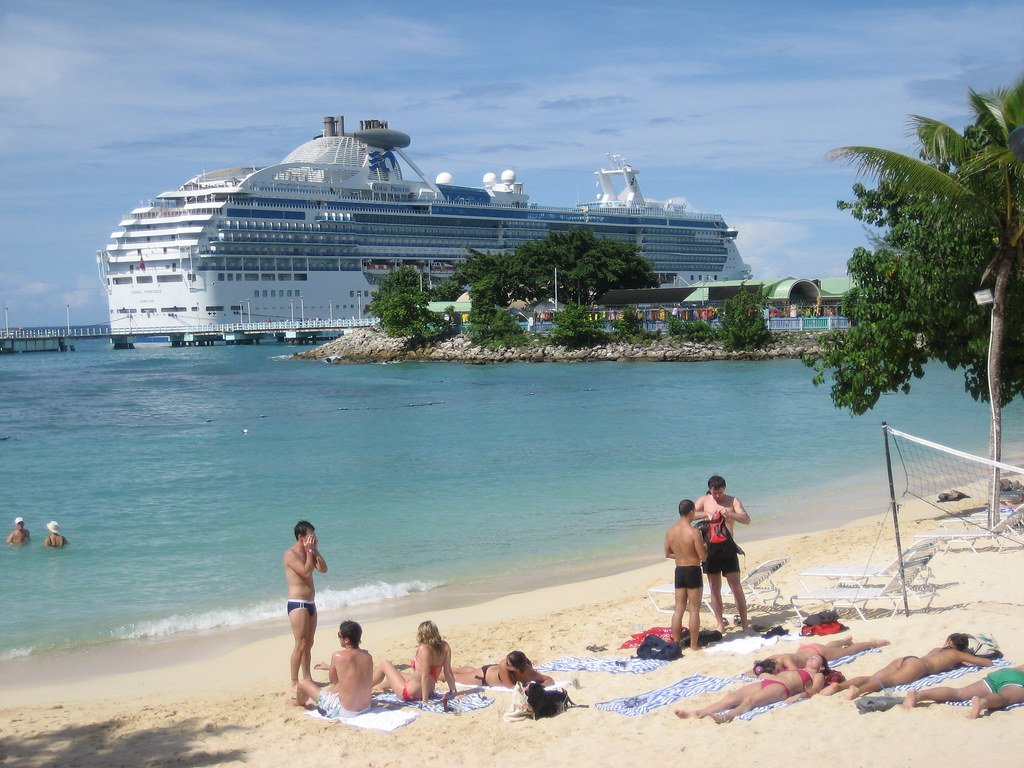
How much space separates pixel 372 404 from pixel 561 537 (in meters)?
21.4

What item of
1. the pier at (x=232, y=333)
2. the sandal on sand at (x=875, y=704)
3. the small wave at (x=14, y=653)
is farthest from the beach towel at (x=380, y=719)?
the pier at (x=232, y=333)

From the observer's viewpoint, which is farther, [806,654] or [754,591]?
[754,591]

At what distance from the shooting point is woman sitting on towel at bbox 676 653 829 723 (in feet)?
18.5

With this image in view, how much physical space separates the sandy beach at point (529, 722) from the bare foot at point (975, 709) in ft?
0.14

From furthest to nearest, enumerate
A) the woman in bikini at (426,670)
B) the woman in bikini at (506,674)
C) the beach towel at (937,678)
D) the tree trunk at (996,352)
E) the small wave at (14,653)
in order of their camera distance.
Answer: the tree trunk at (996,352), the small wave at (14,653), the woman in bikini at (506,674), the woman in bikini at (426,670), the beach towel at (937,678)

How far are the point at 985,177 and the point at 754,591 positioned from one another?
4.76 metres

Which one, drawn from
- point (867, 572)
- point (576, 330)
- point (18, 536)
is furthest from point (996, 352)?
point (576, 330)

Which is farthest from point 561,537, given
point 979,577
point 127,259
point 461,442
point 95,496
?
point 127,259

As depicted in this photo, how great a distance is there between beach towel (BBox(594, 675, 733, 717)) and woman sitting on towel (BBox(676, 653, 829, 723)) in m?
0.27

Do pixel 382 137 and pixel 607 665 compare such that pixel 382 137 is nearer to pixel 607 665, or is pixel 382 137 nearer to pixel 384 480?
pixel 384 480

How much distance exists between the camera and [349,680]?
6.23 meters

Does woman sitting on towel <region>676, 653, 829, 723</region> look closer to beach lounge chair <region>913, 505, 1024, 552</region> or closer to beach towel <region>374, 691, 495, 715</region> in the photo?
beach towel <region>374, 691, 495, 715</region>

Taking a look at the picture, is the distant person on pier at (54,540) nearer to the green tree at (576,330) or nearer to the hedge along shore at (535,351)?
the hedge along shore at (535,351)

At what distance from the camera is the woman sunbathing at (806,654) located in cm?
603
